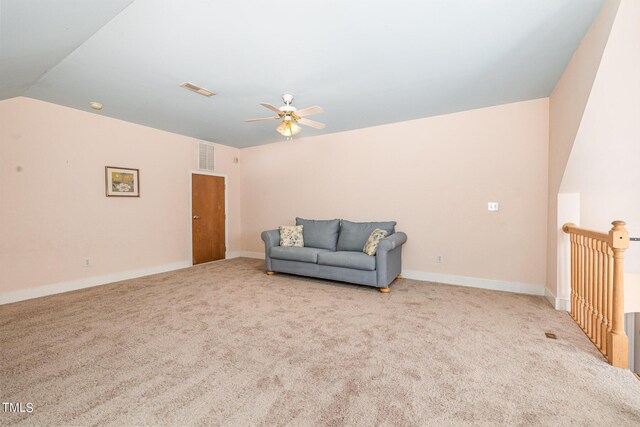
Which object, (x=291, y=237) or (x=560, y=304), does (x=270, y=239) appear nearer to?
(x=291, y=237)

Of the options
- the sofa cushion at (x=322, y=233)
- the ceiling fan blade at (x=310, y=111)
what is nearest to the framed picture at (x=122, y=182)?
the sofa cushion at (x=322, y=233)

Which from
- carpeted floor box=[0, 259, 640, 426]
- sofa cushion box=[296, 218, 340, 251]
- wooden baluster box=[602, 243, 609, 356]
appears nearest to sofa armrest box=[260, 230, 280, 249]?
sofa cushion box=[296, 218, 340, 251]

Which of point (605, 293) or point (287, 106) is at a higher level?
point (287, 106)

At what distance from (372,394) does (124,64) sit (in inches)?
142

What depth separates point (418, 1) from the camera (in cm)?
188

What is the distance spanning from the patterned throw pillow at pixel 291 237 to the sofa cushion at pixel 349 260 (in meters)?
0.76

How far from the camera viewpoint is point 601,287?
225 cm

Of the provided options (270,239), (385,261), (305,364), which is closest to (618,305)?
(385,261)

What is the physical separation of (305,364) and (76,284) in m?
3.91

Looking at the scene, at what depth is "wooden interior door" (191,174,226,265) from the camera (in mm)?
5430

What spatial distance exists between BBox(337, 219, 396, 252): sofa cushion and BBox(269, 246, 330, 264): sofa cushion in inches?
16.7

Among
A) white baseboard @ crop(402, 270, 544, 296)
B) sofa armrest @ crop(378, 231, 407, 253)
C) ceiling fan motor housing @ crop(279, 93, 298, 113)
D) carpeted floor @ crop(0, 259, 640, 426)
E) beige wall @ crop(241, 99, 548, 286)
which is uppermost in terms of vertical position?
ceiling fan motor housing @ crop(279, 93, 298, 113)

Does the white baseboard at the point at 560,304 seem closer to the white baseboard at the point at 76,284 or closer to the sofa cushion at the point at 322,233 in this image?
the sofa cushion at the point at 322,233

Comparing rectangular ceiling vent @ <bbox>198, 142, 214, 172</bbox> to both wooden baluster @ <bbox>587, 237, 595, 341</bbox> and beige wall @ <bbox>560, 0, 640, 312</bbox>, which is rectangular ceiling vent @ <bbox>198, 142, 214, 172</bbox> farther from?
wooden baluster @ <bbox>587, 237, 595, 341</bbox>
